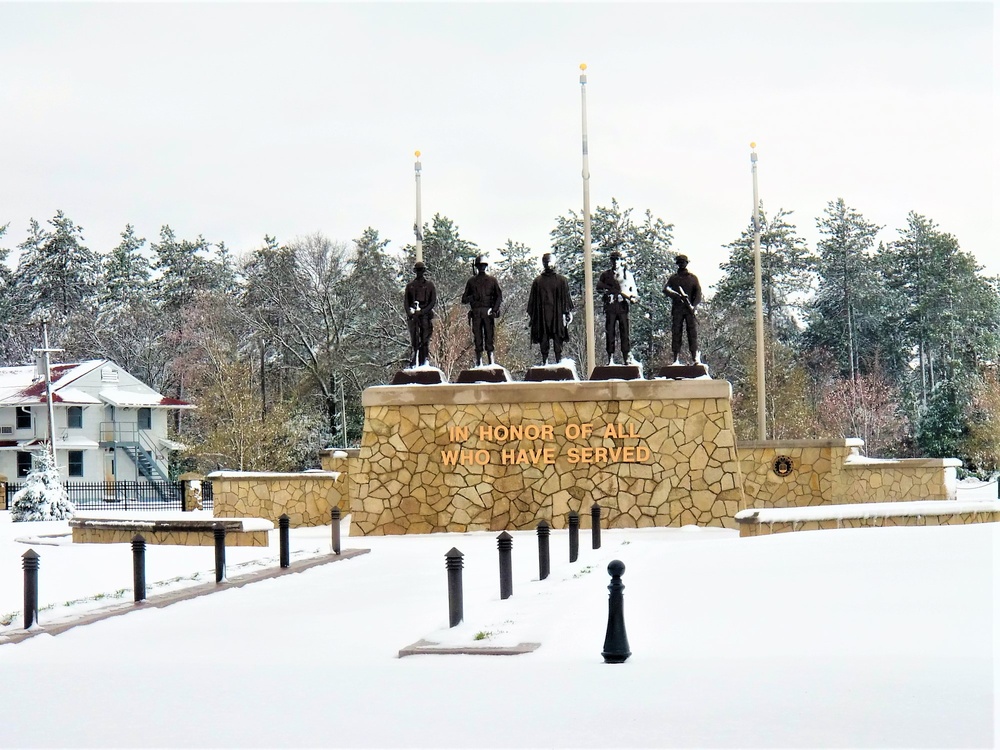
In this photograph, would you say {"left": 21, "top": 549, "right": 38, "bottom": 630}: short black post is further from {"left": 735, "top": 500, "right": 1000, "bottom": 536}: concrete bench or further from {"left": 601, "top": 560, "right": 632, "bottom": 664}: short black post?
{"left": 735, "top": 500, "right": 1000, "bottom": 536}: concrete bench

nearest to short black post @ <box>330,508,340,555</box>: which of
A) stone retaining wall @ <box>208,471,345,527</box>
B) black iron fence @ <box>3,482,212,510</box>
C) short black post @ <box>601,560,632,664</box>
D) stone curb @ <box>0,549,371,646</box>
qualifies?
stone curb @ <box>0,549,371,646</box>

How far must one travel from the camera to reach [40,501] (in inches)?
1371

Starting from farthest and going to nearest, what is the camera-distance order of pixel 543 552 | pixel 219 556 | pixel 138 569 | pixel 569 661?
pixel 219 556
pixel 543 552
pixel 138 569
pixel 569 661

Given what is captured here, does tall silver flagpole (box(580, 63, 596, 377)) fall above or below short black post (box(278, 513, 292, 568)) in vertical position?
above

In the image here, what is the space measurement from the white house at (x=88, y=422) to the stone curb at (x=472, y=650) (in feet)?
168

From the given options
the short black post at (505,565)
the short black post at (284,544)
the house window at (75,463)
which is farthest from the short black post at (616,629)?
the house window at (75,463)

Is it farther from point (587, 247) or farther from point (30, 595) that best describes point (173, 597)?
point (587, 247)

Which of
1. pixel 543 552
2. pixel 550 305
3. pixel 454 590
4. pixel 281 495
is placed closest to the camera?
pixel 454 590

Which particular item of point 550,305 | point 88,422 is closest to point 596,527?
point 550,305

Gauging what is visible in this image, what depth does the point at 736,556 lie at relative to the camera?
582 inches

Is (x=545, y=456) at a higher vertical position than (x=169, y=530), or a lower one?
higher

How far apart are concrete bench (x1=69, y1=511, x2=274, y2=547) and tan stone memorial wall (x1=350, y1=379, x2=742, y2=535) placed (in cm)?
300

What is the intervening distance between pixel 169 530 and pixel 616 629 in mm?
16124

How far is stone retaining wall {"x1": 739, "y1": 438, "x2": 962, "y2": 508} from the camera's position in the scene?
2772cm
